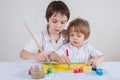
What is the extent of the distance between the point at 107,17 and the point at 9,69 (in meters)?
1.18

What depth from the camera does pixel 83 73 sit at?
36.9 inches

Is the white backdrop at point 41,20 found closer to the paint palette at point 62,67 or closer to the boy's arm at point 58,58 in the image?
the boy's arm at point 58,58

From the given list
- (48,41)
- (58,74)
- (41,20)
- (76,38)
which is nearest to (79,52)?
(76,38)

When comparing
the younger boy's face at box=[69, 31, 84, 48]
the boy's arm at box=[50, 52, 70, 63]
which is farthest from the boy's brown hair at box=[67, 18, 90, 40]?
the boy's arm at box=[50, 52, 70, 63]

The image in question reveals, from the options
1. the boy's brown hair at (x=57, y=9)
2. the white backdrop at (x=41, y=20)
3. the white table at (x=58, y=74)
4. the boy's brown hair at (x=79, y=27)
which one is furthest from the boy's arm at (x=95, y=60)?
the white backdrop at (x=41, y=20)

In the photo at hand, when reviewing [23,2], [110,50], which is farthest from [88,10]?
[23,2]

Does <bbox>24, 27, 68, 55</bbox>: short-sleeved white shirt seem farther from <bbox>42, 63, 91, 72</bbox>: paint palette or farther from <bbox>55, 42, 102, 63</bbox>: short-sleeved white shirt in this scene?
<bbox>42, 63, 91, 72</bbox>: paint palette

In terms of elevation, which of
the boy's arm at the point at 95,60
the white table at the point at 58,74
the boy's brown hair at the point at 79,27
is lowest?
the white table at the point at 58,74

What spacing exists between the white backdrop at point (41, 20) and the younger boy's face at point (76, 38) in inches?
28.4

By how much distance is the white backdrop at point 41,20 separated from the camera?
1.86m

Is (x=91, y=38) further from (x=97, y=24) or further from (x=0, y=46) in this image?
(x=0, y=46)

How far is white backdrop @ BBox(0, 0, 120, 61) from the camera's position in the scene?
1861 millimetres

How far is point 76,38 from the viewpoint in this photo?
3.82 ft

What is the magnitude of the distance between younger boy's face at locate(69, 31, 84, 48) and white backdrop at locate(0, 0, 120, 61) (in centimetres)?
72
